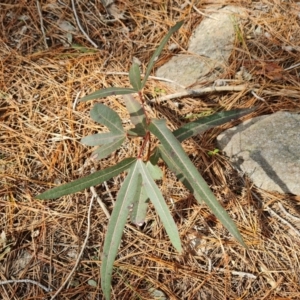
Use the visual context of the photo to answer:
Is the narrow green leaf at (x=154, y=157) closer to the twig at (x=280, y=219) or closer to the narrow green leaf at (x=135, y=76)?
the narrow green leaf at (x=135, y=76)

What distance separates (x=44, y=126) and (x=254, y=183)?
3.08 feet

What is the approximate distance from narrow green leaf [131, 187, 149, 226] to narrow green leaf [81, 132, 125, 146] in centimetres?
19

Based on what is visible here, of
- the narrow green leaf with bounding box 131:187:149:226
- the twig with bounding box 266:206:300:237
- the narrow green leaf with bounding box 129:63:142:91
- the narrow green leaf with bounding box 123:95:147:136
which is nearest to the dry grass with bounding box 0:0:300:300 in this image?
the twig with bounding box 266:206:300:237

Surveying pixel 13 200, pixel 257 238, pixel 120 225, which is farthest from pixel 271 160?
pixel 13 200

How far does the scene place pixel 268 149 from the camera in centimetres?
164

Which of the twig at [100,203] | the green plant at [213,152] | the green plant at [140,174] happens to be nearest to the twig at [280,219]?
the green plant at [213,152]

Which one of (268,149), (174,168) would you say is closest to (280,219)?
(268,149)

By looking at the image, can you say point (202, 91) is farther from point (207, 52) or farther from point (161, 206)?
point (161, 206)

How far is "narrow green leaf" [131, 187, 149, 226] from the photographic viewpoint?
4.42 ft

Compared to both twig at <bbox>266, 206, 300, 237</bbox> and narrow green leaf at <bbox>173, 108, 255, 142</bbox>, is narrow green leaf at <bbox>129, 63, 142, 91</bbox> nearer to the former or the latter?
narrow green leaf at <bbox>173, 108, 255, 142</bbox>

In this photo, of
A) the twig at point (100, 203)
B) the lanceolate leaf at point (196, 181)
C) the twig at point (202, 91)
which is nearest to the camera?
the lanceolate leaf at point (196, 181)

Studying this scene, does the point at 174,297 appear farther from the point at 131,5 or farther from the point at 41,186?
the point at 131,5

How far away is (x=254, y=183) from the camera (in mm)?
1609

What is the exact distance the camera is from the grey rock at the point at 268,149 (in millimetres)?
1587
